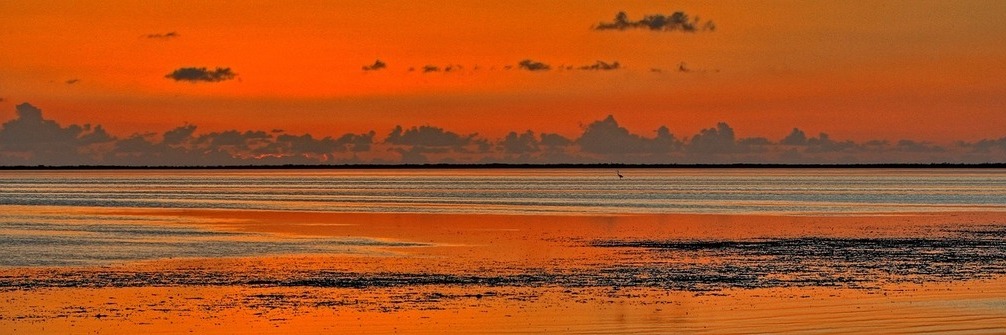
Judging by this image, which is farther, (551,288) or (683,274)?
(683,274)

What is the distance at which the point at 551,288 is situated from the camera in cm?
2703

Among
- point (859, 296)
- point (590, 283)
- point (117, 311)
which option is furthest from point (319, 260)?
point (859, 296)

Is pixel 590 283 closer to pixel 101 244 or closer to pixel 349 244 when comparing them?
pixel 349 244

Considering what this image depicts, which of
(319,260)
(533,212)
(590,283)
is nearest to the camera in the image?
(590,283)

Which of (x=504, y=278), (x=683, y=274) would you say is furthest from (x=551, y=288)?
(x=683, y=274)

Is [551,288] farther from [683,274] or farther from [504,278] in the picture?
[683,274]

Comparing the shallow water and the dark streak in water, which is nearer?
the shallow water

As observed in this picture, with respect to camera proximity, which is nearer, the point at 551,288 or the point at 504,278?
the point at 551,288

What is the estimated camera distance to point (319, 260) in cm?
3522

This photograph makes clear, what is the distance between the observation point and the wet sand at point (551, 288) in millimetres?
21719

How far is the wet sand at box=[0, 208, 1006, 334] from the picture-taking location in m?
21.7

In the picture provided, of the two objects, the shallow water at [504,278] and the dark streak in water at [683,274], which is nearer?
the shallow water at [504,278]

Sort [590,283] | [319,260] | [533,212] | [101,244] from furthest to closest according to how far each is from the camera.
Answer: [533,212] < [101,244] < [319,260] < [590,283]

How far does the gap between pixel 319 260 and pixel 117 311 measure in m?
12.1
